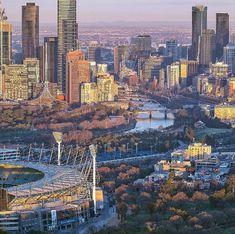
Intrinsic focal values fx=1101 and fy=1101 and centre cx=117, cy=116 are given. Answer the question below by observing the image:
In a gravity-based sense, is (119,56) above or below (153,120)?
above

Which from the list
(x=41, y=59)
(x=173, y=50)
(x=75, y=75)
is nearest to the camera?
(x=75, y=75)

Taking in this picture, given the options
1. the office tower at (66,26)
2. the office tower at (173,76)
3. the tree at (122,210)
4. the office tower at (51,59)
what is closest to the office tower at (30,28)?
the office tower at (51,59)

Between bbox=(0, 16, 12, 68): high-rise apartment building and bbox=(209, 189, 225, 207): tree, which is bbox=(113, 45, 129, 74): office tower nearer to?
bbox=(0, 16, 12, 68): high-rise apartment building

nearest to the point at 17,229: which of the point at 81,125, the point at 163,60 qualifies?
the point at 81,125

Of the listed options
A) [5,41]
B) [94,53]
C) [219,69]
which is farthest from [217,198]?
[94,53]

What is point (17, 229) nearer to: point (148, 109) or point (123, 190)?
point (123, 190)

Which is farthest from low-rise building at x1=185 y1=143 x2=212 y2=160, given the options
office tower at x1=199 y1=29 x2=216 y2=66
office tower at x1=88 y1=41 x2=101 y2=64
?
office tower at x1=88 y1=41 x2=101 y2=64

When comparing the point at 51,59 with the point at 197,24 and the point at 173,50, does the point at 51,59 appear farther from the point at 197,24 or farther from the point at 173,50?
the point at 173,50
